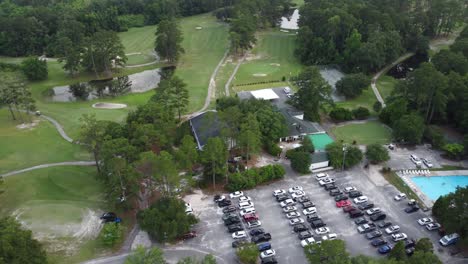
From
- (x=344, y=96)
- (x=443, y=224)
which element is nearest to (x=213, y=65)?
(x=344, y=96)

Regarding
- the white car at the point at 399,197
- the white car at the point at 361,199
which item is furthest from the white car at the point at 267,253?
the white car at the point at 399,197

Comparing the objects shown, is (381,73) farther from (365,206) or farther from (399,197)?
(365,206)

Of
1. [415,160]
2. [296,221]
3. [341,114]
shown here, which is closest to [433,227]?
[415,160]

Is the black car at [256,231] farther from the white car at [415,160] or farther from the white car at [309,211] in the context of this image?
the white car at [415,160]

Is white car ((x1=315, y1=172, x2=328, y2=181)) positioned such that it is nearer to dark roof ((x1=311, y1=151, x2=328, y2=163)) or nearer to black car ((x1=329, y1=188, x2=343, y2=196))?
dark roof ((x1=311, y1=151, x2=328, y2=163))

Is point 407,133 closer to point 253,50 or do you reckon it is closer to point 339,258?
point 339,258

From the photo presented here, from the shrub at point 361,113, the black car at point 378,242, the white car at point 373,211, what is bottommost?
the black car at point 378,242

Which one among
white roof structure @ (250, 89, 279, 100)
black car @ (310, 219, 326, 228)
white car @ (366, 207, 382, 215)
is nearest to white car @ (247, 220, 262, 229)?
black car @ (310, 219, 326, 228)
